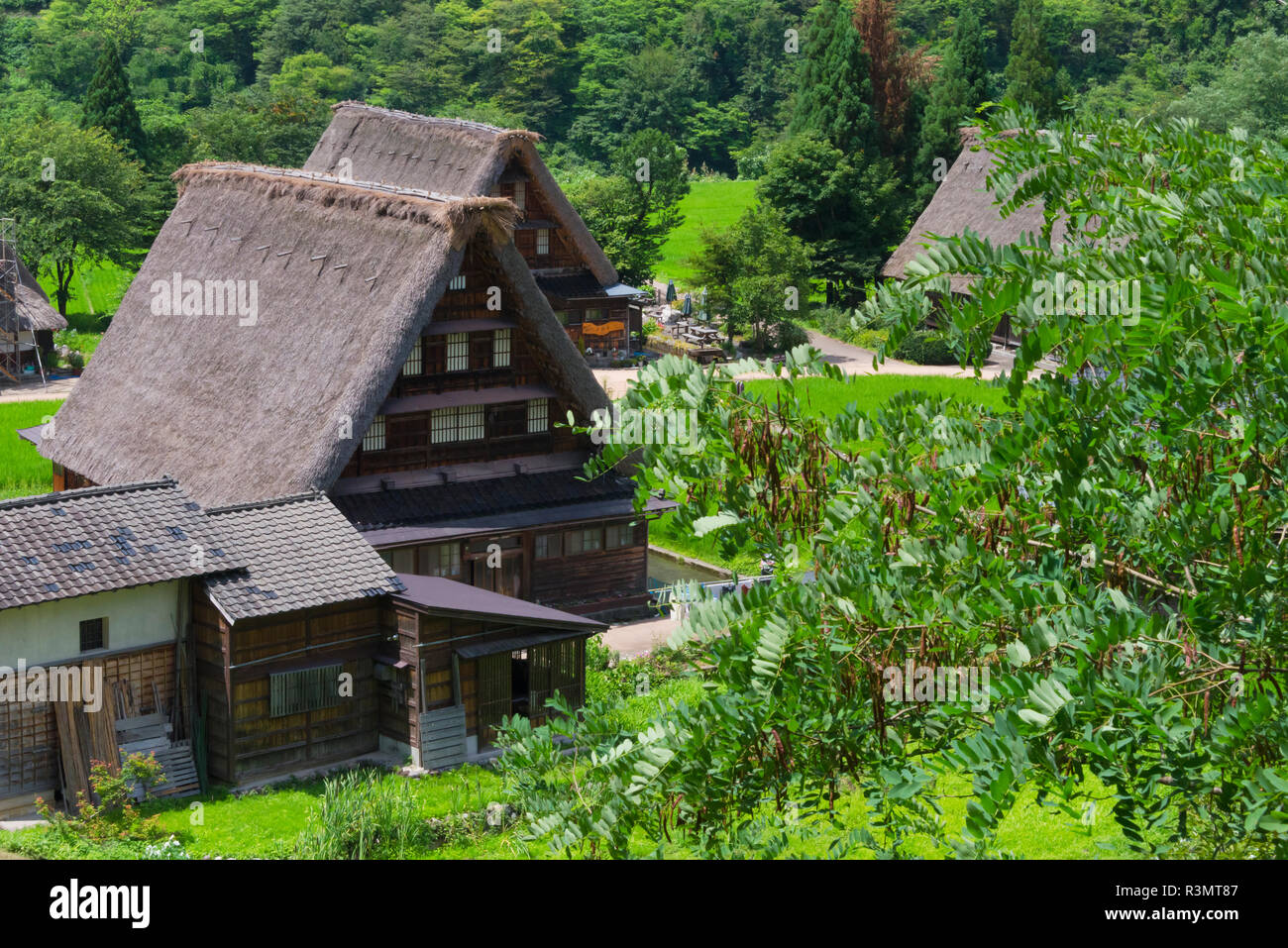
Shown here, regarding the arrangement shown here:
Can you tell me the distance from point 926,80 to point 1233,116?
11.1 meters

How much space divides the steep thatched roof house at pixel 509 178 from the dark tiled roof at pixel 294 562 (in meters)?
19.8

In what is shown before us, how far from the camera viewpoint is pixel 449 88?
8688cm

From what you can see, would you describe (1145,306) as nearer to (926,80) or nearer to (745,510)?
(745,510)

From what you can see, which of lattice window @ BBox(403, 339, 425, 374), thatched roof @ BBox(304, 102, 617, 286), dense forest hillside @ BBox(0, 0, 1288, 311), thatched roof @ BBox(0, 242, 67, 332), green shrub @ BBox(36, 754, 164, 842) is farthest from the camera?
dense forest hillside @ BBox(0, 0, 1288, 311)

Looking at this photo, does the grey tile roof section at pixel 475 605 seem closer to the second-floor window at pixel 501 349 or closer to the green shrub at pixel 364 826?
the green shrub at pixel 364 826

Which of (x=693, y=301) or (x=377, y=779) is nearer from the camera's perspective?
(x=377, y=779)

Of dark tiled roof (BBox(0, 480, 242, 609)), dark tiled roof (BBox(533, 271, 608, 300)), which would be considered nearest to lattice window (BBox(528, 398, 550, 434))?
dark tiled roof (BBox(0, 480, 242, 609))

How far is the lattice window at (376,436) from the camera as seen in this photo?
27.0 m

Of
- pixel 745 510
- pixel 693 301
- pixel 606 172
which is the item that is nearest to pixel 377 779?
pixel 745 510

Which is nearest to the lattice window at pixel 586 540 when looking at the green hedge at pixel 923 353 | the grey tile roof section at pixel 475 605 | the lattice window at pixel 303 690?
the grey tile roof section at pixel 475 605

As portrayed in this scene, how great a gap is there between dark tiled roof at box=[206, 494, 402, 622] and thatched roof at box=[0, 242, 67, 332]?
24678mm

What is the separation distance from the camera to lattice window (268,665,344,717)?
70.0ft

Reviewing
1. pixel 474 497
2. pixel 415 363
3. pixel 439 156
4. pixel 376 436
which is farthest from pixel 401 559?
pixel 439 156

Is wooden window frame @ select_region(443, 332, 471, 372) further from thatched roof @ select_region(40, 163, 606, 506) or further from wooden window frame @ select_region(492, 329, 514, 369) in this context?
thatched roof @ select_region(40, 163, 606, 506)
